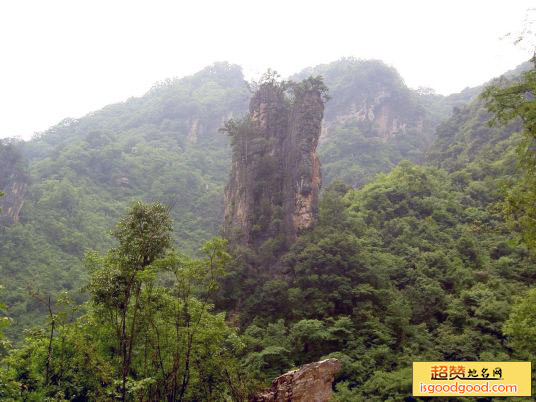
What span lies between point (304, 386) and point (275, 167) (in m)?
19.7

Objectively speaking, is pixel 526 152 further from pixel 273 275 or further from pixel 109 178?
pixel 109 178

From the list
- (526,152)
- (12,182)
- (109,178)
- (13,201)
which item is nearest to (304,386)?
(526,152)

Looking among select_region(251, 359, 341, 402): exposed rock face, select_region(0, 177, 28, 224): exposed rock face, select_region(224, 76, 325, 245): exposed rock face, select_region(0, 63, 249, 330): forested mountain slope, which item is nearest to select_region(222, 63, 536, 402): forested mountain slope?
select_region(224, 76, 325, 245): exposed rock face

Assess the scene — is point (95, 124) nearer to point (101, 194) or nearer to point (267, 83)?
point (101, 194)

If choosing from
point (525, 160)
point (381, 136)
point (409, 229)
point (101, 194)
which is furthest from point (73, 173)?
point (525, 160)

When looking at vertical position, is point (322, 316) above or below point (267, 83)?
below

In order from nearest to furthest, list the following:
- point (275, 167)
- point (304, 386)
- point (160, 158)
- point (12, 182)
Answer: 1. point (304, 386)
2. point (275, 167)
3. point (12, 182)
4. point (160, 158)

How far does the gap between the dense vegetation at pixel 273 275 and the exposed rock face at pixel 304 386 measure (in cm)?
92

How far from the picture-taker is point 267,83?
1292 inches

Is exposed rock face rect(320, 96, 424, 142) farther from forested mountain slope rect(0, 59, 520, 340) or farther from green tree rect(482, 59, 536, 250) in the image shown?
green tree rect(482, 59, 536, 250)

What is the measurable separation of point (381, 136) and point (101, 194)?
42.0 meters

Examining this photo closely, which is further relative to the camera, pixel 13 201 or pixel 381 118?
pixel 381 118

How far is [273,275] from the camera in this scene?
24156 millimetres

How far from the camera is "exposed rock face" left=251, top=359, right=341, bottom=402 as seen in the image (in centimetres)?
1150
